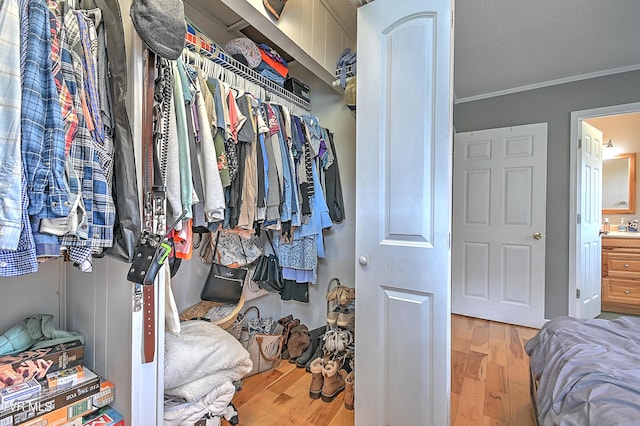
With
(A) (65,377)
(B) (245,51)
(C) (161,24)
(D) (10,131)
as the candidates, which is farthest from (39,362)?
(B) (245,51)

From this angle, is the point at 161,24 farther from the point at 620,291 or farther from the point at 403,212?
the point at 620,291

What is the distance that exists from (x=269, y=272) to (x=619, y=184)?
15.3 feet

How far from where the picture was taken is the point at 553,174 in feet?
9.32

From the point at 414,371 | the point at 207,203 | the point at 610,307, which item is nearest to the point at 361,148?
the point at 207,203

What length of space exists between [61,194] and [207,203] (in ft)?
1.82

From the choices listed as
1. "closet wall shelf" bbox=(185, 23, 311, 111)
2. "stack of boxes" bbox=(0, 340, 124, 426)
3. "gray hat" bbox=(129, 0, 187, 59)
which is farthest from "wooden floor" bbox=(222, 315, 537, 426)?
"closet wall shelf" bbox=(185, 23, 311, 111)

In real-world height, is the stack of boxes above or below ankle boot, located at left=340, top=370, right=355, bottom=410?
above

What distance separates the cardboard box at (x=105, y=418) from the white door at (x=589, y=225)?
3.55m

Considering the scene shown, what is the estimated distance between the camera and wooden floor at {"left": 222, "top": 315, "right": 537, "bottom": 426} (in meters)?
1.55

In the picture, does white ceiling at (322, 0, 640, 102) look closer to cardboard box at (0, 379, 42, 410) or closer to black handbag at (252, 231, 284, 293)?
black handbag at (252, 231, 284, 293)

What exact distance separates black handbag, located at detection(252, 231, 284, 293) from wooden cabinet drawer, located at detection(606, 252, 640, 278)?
384 centimetres

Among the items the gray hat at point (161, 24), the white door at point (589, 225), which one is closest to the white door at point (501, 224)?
the white door at point (589, 225)

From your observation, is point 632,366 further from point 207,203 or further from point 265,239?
point 265,239

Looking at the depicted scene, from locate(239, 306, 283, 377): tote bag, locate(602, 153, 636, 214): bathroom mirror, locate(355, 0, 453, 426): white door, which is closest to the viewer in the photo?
locate(355, 0, 453, 426): white door
